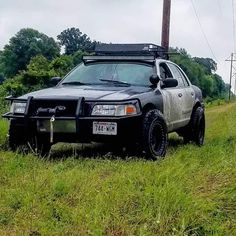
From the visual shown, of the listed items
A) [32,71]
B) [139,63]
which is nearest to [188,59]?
[32,71]

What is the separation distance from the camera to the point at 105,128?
610 cm

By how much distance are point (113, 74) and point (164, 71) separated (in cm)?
109

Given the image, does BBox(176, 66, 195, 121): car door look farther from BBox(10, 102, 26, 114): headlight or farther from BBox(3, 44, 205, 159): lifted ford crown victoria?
BBox(10, 102, 26, 114): headlight

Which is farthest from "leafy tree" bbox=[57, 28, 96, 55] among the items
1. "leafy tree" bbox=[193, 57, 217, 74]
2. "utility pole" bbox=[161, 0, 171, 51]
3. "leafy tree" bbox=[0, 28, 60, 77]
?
"utility pole" bbox=[161, 0, 171, 51]

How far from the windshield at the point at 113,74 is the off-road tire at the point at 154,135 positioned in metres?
0.75

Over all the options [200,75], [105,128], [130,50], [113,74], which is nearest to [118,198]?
[105,128]

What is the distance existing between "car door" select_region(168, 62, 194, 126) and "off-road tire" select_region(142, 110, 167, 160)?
1.51m

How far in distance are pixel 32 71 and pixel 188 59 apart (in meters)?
48.5

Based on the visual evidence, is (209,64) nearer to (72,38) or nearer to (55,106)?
(72,38)

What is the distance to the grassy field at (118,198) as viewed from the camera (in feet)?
12.4

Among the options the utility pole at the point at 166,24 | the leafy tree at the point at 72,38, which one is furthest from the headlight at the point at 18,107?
the leafy tree at the point at 72,38

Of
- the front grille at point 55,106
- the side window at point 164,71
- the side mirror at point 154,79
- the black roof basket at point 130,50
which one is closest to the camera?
the front grille at point 55,106

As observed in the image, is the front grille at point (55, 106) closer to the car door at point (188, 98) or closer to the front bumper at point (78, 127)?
the front bumper at point (78, 127)

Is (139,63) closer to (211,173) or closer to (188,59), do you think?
(211,173)
